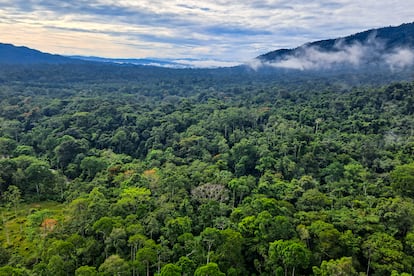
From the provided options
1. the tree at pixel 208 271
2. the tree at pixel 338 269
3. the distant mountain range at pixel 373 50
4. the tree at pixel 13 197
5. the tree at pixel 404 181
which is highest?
the distant mountain range at pixel 373 50

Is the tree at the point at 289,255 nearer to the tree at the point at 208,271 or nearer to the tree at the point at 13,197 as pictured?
the tree at the point at 208,271

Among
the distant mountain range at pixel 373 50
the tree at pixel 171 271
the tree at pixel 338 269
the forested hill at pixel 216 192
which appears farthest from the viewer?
the distant mountain range at pixel 373 50

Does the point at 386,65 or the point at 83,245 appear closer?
the point at 83,245

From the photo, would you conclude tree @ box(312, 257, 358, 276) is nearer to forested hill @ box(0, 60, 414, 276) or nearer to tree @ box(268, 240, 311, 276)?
forested hill @ box(0, 60, 414, 276)

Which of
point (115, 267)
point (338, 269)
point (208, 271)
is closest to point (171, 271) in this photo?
point (208, 271)

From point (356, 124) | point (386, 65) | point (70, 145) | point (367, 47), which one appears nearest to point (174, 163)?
point (70, 145)

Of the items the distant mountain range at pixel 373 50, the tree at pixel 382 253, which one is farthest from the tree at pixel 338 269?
the distant mountain range at pixel 373 50

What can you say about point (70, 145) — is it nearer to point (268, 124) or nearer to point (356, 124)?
point (268, 124)

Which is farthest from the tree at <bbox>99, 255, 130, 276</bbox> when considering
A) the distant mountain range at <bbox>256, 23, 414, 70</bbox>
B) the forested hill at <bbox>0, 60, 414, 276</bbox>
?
the distant mountain range at <bbox>256, 23, 414, 70</bbox>
